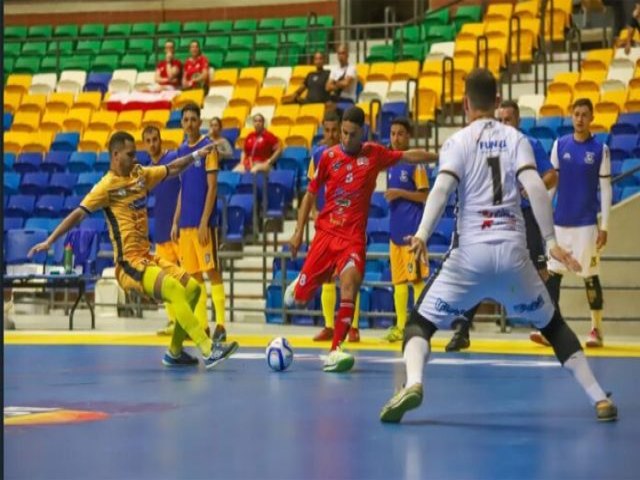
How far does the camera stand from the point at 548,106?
747 inches

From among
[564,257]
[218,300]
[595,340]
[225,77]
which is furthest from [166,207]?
[225,77]

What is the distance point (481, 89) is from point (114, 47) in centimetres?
2167

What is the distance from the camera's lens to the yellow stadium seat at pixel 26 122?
79.4ft

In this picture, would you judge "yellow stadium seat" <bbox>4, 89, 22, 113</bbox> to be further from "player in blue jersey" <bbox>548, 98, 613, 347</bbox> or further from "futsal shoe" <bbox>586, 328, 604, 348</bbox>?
"futsal shoe" <bbox>586, 328, 604, 348</bbox>

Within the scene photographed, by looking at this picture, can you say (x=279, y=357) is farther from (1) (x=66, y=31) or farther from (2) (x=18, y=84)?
(1) (x=66, y=31)

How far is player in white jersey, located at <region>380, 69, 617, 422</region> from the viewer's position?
24.4 ft

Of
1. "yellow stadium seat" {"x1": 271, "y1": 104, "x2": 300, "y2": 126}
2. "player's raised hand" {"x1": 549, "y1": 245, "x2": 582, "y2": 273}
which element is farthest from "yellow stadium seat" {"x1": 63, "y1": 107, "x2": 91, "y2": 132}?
"player's raised hand" {"x1": 549, "y1": 245, "x2": 582, "y2": 273}

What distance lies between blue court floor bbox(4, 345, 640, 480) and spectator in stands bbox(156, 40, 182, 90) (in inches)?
542

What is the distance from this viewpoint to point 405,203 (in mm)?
13508

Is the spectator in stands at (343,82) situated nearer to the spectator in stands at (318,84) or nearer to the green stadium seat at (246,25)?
the spectator in stands at (318,84)

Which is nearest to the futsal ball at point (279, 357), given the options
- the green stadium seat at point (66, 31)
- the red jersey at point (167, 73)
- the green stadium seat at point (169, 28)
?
the red jersey at point (167, 73)

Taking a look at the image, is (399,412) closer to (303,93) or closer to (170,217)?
(170,217)

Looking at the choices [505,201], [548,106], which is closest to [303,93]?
[548,106]

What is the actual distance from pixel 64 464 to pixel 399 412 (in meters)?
2.01
